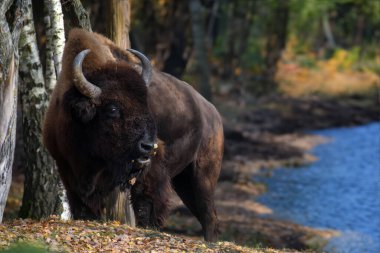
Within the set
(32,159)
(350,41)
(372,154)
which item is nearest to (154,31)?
(372,154)

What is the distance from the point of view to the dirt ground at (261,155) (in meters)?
14.3

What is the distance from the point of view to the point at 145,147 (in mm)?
8086

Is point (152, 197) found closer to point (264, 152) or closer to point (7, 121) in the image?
point (7, 121)

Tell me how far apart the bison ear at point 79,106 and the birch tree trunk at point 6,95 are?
756 mm

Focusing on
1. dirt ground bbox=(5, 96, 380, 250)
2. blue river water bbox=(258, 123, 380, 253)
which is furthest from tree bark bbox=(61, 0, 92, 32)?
blue river water bbox=(258, 123, 380, 253)

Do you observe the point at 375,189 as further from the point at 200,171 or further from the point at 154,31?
the point at 200,171

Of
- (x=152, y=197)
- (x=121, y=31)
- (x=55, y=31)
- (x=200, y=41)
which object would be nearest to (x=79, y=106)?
(x=152, y=197)

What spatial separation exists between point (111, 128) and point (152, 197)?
106cm

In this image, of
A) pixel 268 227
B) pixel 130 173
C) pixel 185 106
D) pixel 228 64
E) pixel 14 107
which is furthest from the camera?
pixel 228 64

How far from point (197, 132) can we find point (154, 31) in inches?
624

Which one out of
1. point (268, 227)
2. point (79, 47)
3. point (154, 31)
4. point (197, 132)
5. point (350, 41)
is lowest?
point (268, 227)

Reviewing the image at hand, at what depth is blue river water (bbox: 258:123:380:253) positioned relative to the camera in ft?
51.7

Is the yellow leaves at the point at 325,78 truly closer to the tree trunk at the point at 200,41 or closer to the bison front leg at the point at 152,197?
the tree trunk at the point at 200,41

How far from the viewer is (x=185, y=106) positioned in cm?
979
